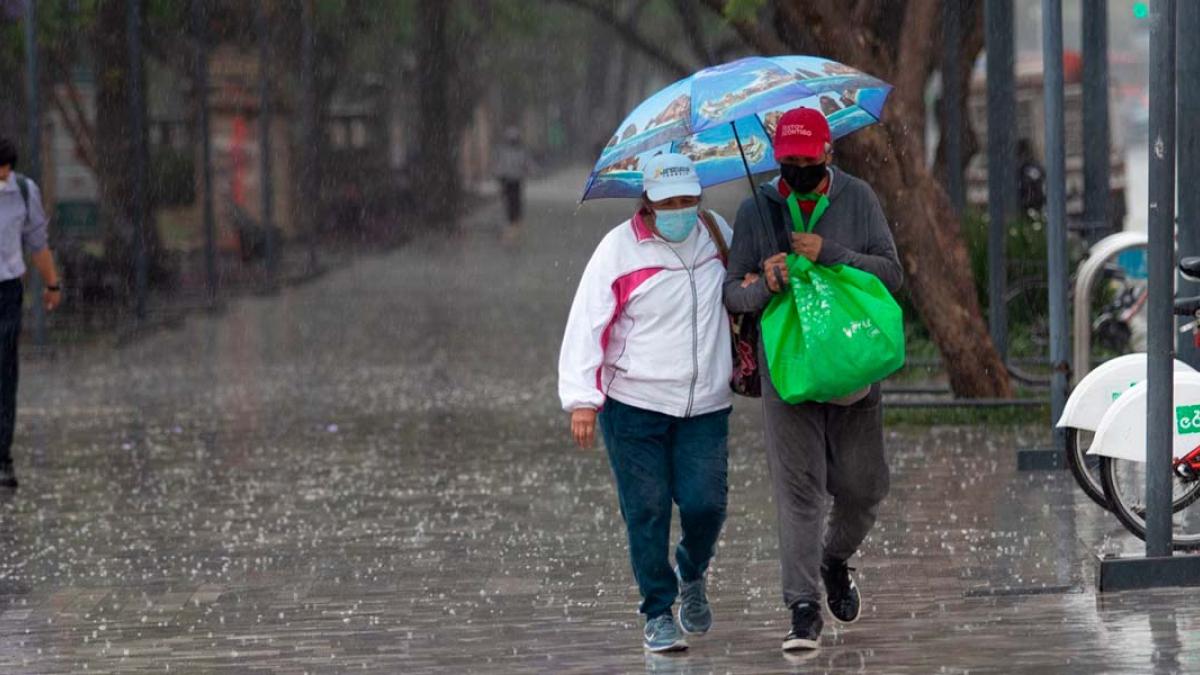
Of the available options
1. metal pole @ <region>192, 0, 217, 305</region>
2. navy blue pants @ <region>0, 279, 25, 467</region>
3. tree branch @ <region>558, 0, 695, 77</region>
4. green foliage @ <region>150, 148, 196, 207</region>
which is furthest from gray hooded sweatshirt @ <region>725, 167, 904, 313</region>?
green foliage @ <region>150, 148, 196, 207</region>

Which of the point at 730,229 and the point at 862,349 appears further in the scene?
the point at 730,229

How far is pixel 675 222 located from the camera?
714 centimetres

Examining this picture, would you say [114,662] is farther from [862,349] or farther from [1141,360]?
[1141,360]

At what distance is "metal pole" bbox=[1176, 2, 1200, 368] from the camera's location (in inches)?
361

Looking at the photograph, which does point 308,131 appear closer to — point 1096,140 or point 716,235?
point 1096,140

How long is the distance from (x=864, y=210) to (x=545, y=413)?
8056mm

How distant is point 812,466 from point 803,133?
995 millimetres

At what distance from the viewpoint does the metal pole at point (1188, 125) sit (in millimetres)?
9164

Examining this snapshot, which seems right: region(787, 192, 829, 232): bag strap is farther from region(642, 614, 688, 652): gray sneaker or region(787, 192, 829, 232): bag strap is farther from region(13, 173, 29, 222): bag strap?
region(13, 173, 29, 222): bag strap

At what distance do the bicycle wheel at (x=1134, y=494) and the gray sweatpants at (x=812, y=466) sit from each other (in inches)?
64.0

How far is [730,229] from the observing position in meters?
7.57

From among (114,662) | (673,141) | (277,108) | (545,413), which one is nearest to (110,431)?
(545,413)

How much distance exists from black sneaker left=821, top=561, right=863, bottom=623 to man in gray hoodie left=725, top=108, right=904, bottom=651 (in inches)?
12.4

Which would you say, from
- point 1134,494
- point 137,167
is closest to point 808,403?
point 1134,494
